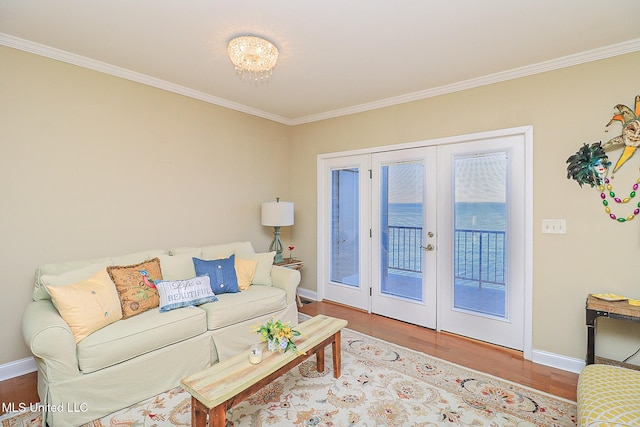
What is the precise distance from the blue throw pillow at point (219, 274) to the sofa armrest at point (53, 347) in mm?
1118

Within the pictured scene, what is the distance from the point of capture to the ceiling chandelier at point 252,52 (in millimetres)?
2260

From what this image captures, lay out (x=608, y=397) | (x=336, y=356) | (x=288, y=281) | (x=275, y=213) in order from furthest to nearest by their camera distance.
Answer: (x=275, y=213) → (x=288, y=281) → (x=336, y=356) → (x=608, y=397)

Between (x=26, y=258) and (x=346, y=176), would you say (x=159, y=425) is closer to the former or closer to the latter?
(x=26, y=258)

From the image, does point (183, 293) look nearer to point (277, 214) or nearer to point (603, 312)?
point (277, 214)

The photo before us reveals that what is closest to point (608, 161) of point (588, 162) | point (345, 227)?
point (588, 162)

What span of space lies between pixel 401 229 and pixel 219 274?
2105mm

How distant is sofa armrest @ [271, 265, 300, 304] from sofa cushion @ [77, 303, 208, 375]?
3.04 ft

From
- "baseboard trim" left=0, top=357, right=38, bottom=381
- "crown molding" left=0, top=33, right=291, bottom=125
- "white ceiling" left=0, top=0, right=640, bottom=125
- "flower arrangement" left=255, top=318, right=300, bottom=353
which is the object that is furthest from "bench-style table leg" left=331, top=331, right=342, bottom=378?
"crown molding" left=0, top=33, right=291, bottom=125

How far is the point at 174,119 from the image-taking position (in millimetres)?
3371

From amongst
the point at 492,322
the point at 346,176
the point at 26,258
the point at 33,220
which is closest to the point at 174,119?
the point at 33,220

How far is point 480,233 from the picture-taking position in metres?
3.10

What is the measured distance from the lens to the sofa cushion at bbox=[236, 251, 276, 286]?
10.9 feet

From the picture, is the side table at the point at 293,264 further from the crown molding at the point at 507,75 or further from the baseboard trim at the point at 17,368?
the baseboard trim at the point at 17,368

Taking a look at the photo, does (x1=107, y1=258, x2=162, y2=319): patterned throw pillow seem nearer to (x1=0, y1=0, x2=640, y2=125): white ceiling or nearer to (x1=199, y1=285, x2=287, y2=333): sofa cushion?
(x1=199, y1=285, x2=287, y2=333): sofa cushion
